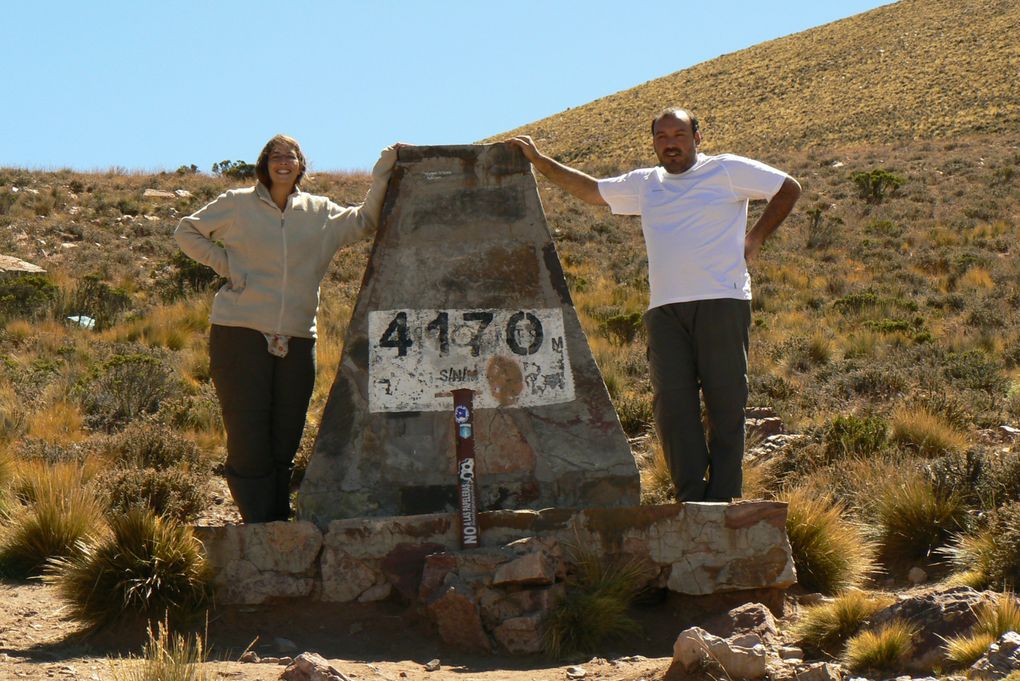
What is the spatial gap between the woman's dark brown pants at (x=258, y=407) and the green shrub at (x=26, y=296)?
9.78 metres

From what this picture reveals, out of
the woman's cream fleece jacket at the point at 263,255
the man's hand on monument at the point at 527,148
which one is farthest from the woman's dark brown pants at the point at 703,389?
the woman's cream fleece jacket at the point at 263,255

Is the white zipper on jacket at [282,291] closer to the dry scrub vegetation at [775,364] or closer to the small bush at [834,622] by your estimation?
the dry scrub vegetation at [775,364]

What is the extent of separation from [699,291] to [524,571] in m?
1.62

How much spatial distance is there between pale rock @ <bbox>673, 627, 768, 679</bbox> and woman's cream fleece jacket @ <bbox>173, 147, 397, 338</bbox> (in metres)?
2.57

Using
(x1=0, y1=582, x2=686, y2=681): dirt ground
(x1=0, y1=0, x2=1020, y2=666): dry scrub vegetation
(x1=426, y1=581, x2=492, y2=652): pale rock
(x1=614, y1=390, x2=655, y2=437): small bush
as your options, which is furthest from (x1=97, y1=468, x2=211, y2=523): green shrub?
(x1=614, y1=390, x2=655, y2=437): small bush

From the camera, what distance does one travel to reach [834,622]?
4879 millimetres

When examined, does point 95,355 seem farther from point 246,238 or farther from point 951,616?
point 951,616

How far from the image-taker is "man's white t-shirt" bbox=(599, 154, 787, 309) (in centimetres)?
568

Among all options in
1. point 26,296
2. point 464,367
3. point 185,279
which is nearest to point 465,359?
point 464,367

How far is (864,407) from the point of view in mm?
9906

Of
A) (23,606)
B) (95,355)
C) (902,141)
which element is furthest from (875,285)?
(902,141)

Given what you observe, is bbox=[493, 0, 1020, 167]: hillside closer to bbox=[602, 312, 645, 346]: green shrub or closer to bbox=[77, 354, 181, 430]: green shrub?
bbox=[602, 312, 645, 346]: green shrub

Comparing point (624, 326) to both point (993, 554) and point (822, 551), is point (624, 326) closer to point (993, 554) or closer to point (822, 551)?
point (822, 551)

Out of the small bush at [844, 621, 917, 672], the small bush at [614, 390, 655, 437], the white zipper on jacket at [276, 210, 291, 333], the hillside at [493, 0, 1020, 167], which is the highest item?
the hillside at [493, 0, 1020, 167]
